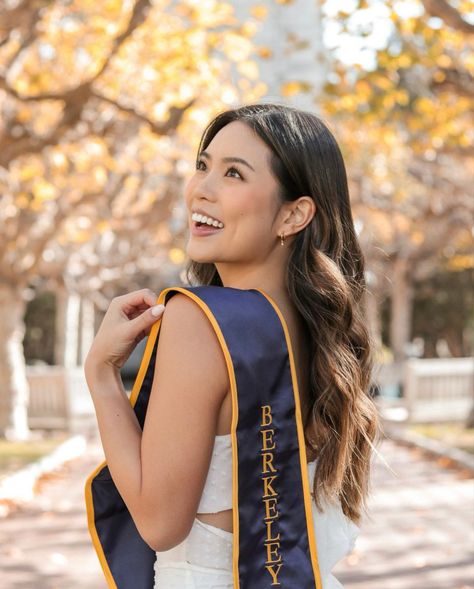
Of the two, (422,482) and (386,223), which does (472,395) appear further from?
(386,223)

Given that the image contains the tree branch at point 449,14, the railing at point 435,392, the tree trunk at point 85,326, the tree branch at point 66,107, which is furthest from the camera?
the tree trunk at point 85,326

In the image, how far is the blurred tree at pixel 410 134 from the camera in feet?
32.6

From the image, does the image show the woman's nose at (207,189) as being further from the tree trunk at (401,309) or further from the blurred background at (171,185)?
the tree trunk at (401,309)

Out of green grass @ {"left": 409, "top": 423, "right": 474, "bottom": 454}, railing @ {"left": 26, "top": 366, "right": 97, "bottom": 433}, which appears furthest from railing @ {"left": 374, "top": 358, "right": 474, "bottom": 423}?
railing @ {"left": 26, "top": 366, "right": 97, "bottom": 433}

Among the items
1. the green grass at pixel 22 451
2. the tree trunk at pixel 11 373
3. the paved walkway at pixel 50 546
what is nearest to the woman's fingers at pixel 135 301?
the paved walkway at pixel 50 546

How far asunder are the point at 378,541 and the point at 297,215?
20.9 feet

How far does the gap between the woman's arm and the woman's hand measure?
0.11 m

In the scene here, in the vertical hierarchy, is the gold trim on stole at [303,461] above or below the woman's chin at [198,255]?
below

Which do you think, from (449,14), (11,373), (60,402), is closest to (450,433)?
(60,402)

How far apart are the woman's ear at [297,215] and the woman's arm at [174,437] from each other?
34 cm

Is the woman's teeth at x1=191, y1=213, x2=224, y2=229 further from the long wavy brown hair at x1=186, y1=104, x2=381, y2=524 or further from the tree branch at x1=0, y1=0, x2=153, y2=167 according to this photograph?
the tree branch at x1=0, y1=0, x2=153, y2=167

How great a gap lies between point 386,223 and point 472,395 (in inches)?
455

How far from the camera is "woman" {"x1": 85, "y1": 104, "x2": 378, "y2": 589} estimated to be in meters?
1.79

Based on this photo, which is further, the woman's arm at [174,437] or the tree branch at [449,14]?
the tree branch at [449,14]
